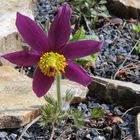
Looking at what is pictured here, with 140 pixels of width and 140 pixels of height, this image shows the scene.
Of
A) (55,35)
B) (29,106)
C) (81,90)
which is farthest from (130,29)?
(55,35)

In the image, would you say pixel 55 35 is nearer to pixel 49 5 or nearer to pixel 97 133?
pixel 97 133

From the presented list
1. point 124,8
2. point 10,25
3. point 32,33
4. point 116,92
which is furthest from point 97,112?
point 124,8

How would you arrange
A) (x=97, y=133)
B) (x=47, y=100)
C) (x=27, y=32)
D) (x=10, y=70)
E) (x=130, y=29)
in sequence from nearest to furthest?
(x=27, y=32)
(x=47, y=100)
(x=97, y=133)
(x=10, y=70)
(x=130, y=29)

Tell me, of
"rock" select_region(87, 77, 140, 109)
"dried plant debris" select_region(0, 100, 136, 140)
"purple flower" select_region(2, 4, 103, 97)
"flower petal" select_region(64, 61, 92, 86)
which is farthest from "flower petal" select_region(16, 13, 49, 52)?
"rock" select_region(87, 77, 140, 109)

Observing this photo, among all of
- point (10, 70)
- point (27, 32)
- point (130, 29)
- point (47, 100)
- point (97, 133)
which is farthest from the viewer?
point (130, 29)

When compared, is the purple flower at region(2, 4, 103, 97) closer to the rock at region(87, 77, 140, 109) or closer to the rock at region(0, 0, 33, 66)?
the rock at region(87, 77, 140, 109)

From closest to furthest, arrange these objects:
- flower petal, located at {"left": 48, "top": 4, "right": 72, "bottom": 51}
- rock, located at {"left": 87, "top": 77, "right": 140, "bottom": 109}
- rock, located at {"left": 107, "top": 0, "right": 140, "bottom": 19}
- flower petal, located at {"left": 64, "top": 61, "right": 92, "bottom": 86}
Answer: flower petal, located at {"left": 48, "top": 4, "right": 72, "bottom": 51}
flower petal, located at {"left": 64, "top": 61, "right": 92, "bottom": 86}
rock, located at {"left": 87, "top": 77, "right": 140, "bottom": 109}
rock, located at {"left": 107, "top": 0, "right": 140, "bottom": 19}

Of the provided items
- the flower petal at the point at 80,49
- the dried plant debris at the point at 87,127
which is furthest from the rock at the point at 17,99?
the flower petal at the point at 80,49

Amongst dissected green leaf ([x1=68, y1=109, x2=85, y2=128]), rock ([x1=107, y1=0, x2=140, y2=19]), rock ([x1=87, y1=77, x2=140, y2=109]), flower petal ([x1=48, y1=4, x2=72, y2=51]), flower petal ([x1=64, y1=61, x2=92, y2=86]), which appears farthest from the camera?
rock ([x1=107, y1=0, x2=140, y2=19])
